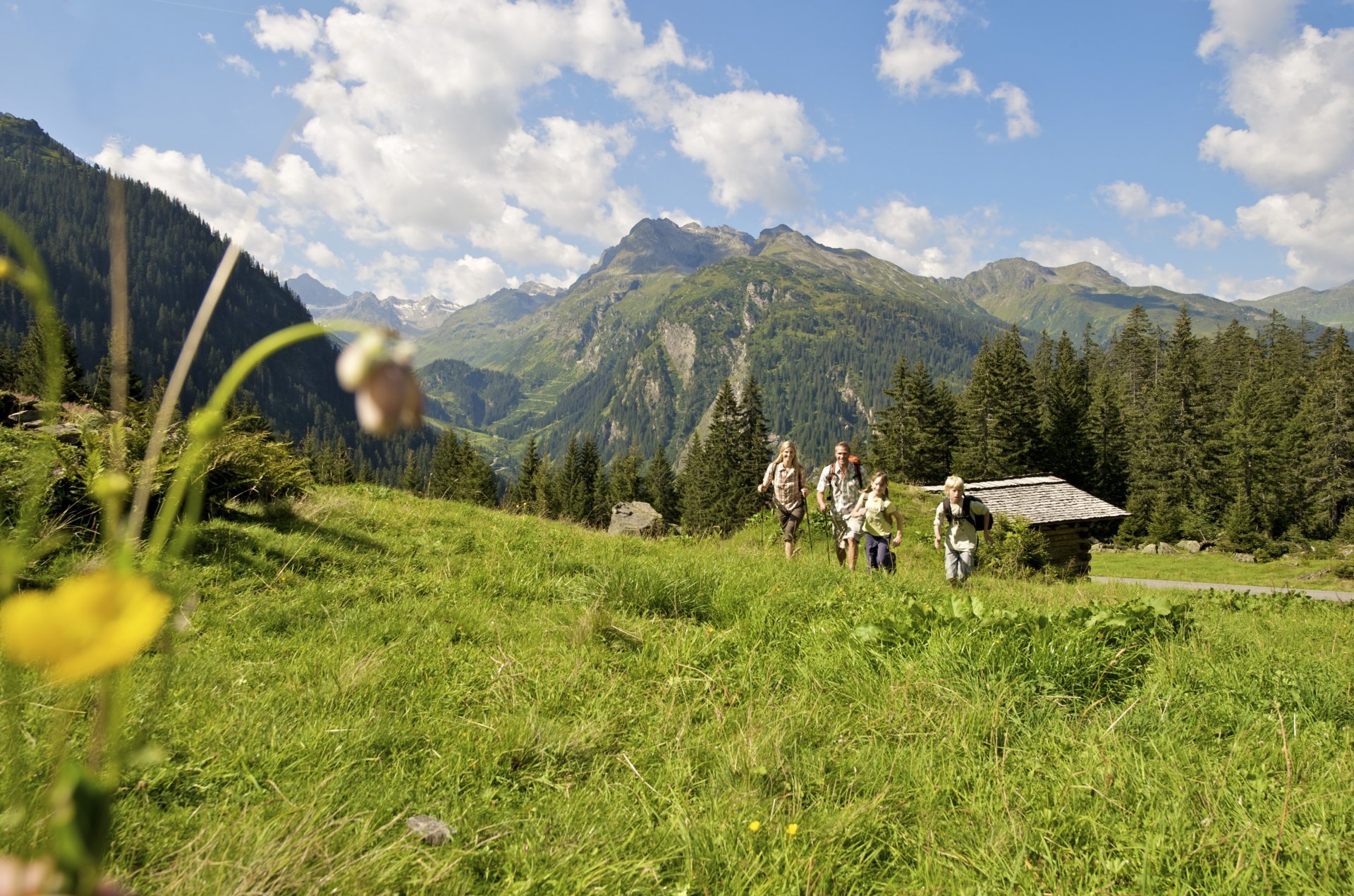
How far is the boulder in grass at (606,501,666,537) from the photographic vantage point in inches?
→ 835

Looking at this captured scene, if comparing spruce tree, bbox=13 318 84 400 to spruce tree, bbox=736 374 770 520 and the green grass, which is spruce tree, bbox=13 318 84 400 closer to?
the green grass

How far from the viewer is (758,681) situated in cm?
475

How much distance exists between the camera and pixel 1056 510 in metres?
22.5

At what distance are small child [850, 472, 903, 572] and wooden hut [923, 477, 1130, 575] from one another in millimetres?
12212

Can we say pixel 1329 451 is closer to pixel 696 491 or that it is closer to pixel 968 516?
pixel 696 491

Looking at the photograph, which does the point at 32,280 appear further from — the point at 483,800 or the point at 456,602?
the point at 456,602

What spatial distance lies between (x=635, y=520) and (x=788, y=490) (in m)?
12.5

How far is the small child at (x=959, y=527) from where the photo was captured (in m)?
9.52

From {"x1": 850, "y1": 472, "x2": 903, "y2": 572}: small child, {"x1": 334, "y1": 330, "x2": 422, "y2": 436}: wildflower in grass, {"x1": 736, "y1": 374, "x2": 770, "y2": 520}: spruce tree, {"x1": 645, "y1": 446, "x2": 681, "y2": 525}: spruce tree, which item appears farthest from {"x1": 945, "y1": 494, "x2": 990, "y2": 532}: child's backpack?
{"x1": 645, "y1": 446, "x2": 681, "y2": 525}: spruce tree

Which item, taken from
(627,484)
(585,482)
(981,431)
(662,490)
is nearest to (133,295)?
(585,482)

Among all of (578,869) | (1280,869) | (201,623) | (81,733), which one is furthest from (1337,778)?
(201,623)

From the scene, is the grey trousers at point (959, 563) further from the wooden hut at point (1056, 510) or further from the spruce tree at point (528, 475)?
the spruce tree at point (528, 475)

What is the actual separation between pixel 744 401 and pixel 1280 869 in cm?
5273

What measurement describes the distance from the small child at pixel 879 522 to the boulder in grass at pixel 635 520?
1061cm
